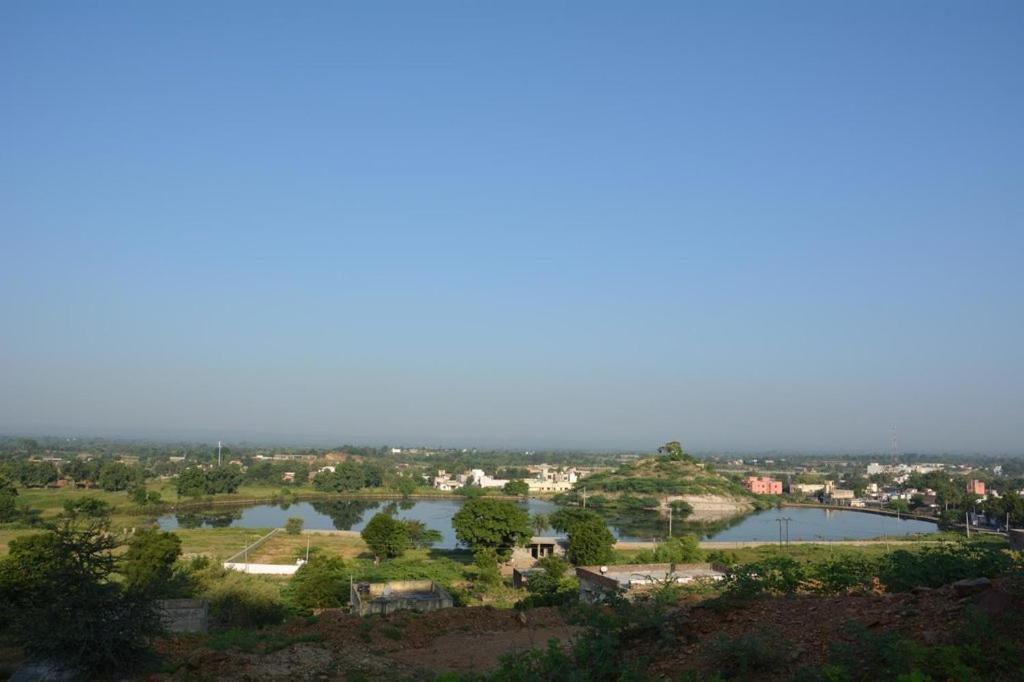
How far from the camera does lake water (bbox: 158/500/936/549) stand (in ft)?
159

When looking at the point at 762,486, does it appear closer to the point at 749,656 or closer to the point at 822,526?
the point at 822,526

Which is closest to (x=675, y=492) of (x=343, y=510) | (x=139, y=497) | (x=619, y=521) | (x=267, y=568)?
(x=619, y=521)

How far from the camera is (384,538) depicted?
31.2m

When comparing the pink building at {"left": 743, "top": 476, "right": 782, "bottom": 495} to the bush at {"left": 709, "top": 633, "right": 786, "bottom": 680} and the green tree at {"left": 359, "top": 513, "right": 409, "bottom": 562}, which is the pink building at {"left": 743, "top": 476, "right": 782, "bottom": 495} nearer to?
the green tree at {"left": 359, "top": 513, "right": 409, "bottom": 562}

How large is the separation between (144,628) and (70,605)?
27.2 inches

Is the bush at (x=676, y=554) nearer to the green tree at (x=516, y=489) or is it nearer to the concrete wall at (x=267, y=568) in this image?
the concrete wall at (x=267, y=568)

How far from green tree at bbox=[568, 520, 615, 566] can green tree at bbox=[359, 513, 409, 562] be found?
7579 millimetres

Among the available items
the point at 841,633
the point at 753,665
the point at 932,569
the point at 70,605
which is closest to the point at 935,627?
the point at 841,633

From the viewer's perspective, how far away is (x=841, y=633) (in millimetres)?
5465

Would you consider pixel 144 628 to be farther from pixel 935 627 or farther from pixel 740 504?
pixel 740 504

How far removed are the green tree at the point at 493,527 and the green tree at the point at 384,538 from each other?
2.60 meters

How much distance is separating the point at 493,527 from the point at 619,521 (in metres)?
27.8

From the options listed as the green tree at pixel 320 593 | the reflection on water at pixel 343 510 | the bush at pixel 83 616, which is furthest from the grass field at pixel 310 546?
the bush at pixel 83 616

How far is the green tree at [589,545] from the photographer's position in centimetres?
2833
